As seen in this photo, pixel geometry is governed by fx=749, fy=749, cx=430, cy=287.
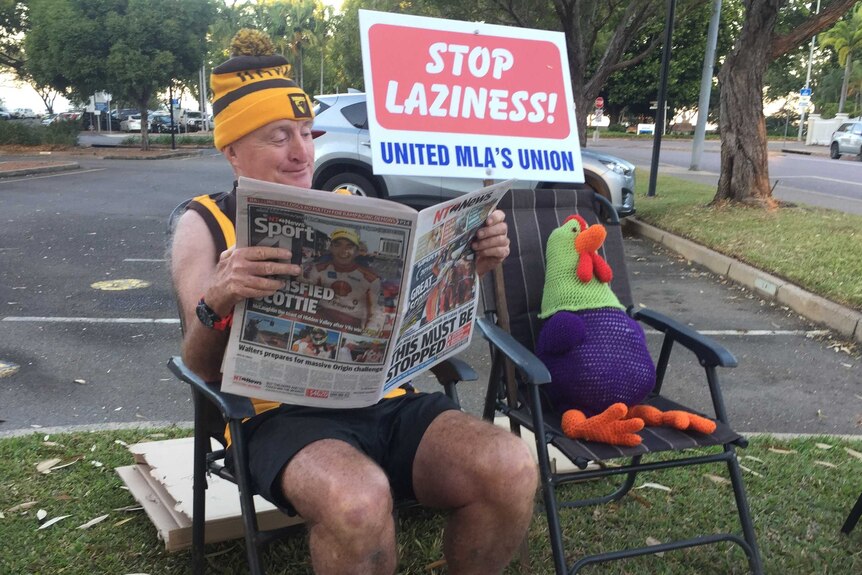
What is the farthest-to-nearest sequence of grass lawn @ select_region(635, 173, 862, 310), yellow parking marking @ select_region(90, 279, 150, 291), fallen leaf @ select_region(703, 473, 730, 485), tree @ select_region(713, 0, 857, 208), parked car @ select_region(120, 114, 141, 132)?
parked car @ select_region(120, 114, 141, 132)
tree @ select_region(713, 0, 857, 208)
yellow parking marking @ select_region(90, 279, 150, 291)
grass lawn @ select_region(635, 173, 862, 310)
fallen leaf @ select_region(703, 473, 730, 485)

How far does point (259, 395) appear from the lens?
1857mm

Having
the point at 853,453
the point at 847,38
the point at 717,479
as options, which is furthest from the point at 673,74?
the point at 717,479

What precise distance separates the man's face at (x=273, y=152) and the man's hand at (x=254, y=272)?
1.51 feet

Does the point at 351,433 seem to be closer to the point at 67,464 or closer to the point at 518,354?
the point at 518,354

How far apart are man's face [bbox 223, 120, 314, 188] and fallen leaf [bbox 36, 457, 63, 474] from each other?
1.74 metres

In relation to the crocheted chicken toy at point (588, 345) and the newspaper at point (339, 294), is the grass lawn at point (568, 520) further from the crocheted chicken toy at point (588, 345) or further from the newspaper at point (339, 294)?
the newspaper at point (339, 294)

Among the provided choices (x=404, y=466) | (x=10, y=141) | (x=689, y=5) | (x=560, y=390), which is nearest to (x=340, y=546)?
(x=404, y=466)

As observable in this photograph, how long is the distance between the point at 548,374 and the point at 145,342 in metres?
3.49

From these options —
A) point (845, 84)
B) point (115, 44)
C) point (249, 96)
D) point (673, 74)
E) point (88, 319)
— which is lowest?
point (88, 319)

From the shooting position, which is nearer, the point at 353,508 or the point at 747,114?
the point at 353,508

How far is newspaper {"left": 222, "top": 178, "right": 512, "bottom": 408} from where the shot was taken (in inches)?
64.9

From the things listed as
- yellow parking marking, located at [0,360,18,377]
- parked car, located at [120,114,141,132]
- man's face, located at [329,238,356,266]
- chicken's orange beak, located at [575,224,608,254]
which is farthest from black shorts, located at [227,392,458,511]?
parked car, located at [120,114,141,132]

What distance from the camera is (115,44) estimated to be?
2414 centimetres

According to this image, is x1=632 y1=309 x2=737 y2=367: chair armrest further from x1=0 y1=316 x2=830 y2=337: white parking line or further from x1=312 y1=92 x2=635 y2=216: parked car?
Result: x1=312 y1=92 x2=635 y2=216: parked car
